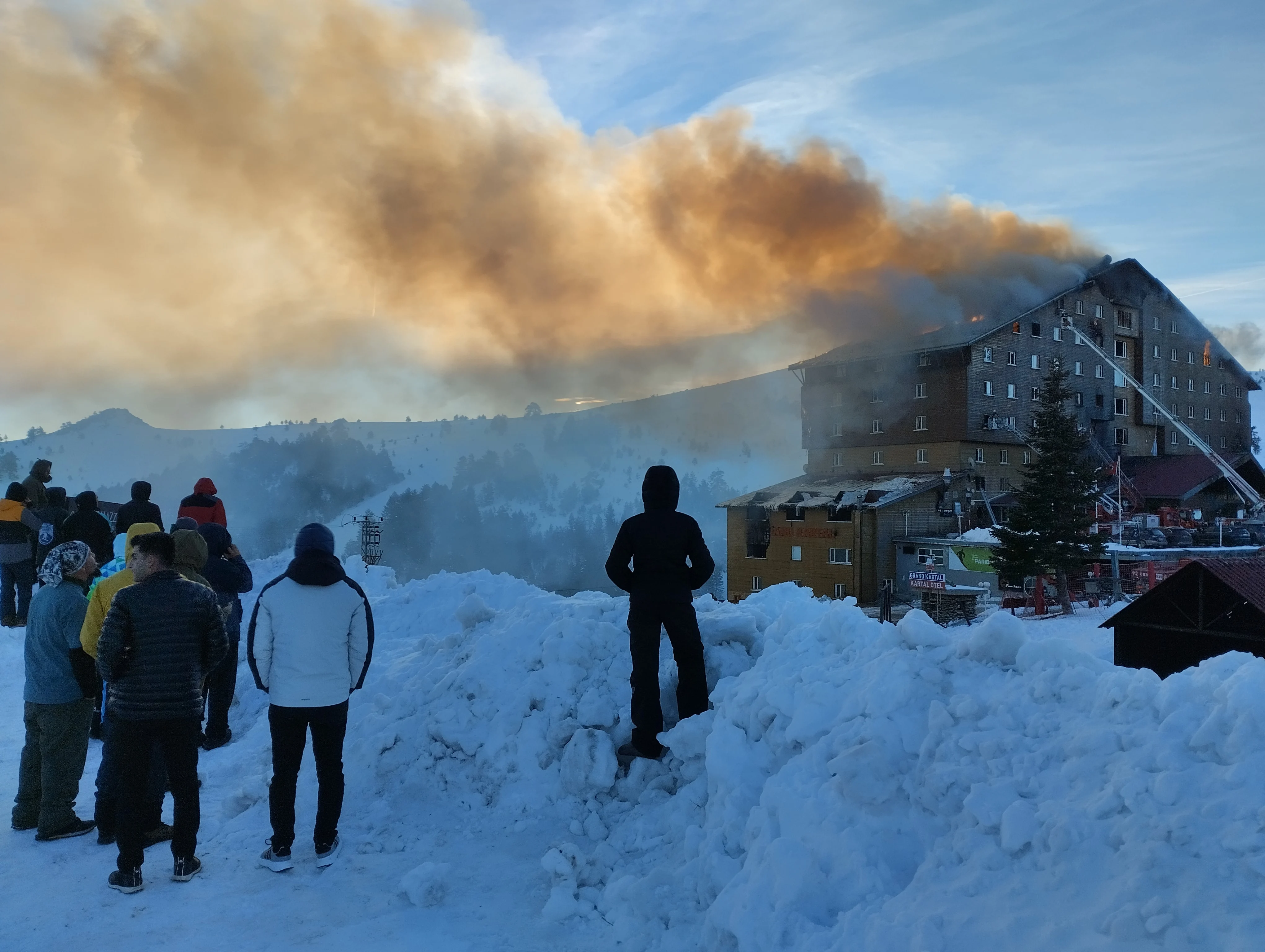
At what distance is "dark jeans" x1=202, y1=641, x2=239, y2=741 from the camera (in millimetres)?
7469

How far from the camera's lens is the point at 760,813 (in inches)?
173

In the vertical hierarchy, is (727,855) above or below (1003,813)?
below

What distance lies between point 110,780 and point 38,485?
8313 mm

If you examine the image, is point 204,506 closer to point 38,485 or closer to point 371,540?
point 38,485

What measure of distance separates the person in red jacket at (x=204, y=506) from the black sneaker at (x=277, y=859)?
3643 mm

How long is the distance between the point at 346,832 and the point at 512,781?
46.1 inches

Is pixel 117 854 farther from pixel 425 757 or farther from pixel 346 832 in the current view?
pixel 425 757

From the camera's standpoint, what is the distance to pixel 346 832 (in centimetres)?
555

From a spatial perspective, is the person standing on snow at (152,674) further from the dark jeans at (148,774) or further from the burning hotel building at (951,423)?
the burning hotel building at (951,423)

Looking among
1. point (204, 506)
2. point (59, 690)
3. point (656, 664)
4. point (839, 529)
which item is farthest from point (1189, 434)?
point (59, 690)

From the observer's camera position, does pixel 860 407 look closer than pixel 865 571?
No

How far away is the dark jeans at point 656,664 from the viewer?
580 cm

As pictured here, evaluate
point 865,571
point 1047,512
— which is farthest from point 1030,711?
point 865,571

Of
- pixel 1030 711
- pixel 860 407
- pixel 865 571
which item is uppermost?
pixel 860 407
